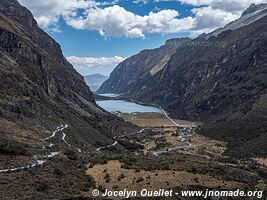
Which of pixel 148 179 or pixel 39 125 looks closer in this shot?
pixel 148 179

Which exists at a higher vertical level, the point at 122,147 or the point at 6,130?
the point at 6,130

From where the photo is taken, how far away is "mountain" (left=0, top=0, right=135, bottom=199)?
36812 mm

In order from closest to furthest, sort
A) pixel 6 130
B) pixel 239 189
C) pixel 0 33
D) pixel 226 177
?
pixel 239 189 → pixel 226 177 → pixel 6 130 → pixel 0 33

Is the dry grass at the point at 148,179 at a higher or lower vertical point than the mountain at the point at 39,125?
lower

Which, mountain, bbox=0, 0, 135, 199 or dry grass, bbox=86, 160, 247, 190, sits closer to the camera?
mountain, bbox=0, 0, 135, 199

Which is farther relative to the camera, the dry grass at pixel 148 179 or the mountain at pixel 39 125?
the dry grass at pixel 148 179

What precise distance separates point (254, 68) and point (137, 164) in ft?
521

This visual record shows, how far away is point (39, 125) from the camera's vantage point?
95.6 m

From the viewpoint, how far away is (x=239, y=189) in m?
42.1

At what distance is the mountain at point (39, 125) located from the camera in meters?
36.8

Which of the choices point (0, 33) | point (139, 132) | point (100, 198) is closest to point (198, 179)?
point (100, 198)

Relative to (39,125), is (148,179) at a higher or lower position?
lower

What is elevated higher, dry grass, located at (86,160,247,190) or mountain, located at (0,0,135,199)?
mountain, located at (0,0,135,199)

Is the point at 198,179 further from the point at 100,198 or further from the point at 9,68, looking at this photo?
the point at 9,68
